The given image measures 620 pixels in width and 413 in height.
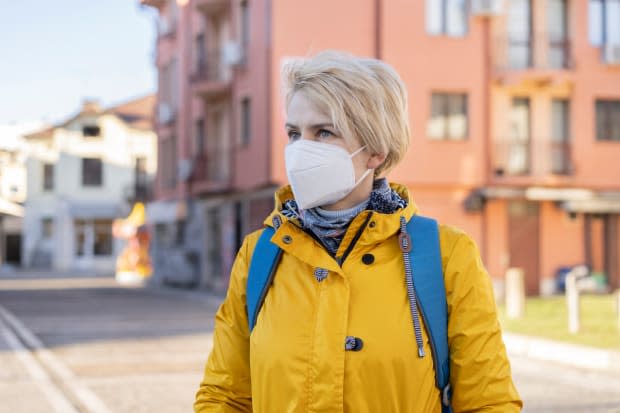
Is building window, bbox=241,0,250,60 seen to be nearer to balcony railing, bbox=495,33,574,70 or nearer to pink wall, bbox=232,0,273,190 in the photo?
pink wall, bbox=232,0,273,190

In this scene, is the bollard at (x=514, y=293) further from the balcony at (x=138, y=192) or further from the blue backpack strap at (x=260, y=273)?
the balcony at (x=138, y=192)

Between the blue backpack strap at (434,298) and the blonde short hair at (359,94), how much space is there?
0.98 ft

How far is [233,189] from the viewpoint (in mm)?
31531

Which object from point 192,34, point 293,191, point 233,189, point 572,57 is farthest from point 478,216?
point 293,191

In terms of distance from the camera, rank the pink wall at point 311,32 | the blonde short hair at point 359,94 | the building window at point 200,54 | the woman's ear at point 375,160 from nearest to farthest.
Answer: the blonde short hair at point 359,94
the woman's ear at point 375,160
the pink wall at point 311,32
the building window at point 200,54

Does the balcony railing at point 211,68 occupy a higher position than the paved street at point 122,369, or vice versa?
the balcony railing at point 211,68

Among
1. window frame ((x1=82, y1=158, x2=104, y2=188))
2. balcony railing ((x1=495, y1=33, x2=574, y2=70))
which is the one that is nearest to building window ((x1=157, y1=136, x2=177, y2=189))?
balcony railing ((x1=495, y1=33, x2=574, y2=70))

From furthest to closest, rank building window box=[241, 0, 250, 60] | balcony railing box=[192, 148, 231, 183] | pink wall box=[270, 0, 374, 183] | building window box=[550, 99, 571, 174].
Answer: balcony railing box=[192, 148, 231, 183] < building window box=[241, 0, 250, 60] < building window box=[550, 99, 571, 174] < pink wall box=[270, 0, 374, 183]

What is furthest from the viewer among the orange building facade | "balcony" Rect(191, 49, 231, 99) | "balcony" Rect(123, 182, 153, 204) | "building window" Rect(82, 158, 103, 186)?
"building window" Rect(82, 158, 103, 186)

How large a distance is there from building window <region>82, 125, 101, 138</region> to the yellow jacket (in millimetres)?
59991

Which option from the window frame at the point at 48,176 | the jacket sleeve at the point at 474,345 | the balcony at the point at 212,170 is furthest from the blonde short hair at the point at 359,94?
the window frame at the point at 48,176

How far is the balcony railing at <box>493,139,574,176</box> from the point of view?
28.8m

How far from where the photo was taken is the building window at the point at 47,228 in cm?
6204

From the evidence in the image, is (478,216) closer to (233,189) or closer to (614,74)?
(614,74)
